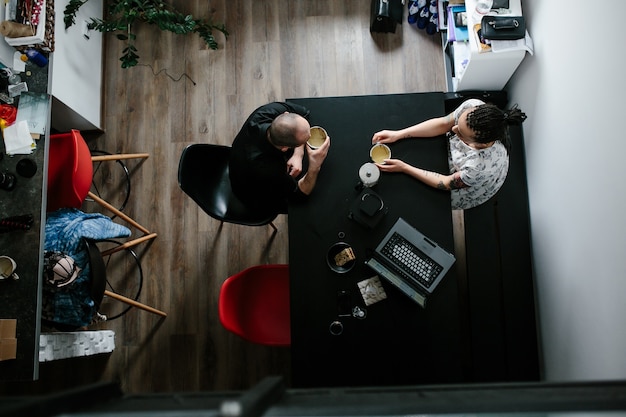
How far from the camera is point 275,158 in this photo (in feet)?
7.17

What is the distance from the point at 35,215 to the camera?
7.18ft

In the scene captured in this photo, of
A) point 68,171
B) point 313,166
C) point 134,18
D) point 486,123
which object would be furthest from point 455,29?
point 68,171

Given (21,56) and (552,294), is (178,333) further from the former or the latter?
(552,294)

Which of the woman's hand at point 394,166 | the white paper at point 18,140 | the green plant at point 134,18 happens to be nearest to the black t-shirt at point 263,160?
the woman's hand at point 394,166

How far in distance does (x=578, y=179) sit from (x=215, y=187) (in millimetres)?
1830

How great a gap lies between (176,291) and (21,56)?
5.23 feet

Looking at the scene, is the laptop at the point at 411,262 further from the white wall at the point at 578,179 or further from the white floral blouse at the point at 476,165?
the white wall at the point at 578,179

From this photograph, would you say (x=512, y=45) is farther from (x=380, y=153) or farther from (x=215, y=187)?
(x=215, y=187)

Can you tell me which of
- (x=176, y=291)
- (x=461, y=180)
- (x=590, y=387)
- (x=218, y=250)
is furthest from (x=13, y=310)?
(x=590, y=387)

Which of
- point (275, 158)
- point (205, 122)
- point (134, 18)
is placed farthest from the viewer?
point (205, 122)

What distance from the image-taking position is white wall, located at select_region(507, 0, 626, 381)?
1.82m

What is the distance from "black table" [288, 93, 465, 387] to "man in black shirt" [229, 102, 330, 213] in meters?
0.09

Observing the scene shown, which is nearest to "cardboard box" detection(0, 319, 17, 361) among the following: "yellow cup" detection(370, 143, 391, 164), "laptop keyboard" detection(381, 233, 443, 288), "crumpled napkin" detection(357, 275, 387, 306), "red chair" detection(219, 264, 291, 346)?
"red chair" detection(219, 264, 291, 346)

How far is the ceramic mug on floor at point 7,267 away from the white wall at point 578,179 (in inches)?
105
